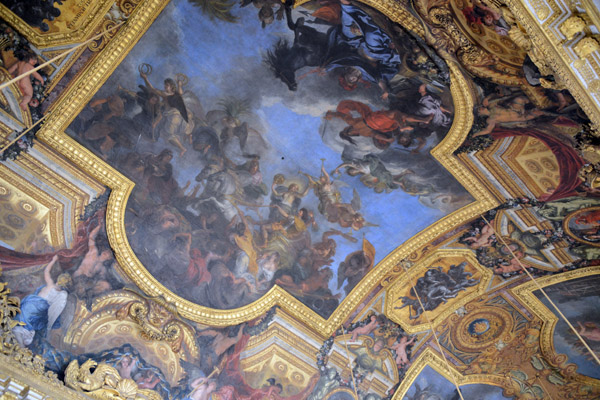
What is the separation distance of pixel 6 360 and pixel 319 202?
263 inches

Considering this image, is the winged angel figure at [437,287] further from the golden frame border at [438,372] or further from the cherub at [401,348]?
the golden frame border at [438,372]

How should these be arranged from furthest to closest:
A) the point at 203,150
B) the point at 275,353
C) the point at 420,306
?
the point at 420,306 → the point at 275,353 → the point at 203,150

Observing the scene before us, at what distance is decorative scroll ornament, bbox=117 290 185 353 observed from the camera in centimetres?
913

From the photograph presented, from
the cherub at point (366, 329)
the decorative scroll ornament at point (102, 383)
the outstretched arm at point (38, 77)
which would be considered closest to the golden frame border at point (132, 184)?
the outstretched arm at point (38, 77)

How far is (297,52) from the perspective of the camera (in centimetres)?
856

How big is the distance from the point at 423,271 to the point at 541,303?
3.46 metres

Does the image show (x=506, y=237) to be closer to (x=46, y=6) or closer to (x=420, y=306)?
(x=420, y=306)

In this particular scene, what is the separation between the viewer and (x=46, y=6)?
23.2 feet

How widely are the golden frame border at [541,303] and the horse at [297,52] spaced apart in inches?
312

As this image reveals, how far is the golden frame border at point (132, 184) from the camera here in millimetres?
7871

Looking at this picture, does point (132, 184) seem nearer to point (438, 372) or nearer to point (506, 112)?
point (506, 112)

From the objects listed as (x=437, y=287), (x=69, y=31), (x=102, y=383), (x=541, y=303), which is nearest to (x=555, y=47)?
(x=69, y=31)

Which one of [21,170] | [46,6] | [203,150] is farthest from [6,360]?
[46,6]

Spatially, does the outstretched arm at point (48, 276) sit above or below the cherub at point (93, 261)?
below
